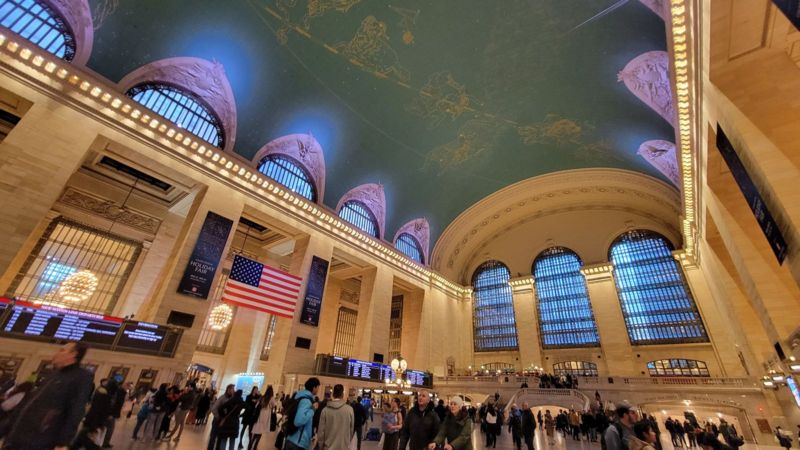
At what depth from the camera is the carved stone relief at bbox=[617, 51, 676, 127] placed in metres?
11.3

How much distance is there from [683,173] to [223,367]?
20.9 m

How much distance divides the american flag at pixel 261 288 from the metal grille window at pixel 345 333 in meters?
8.14

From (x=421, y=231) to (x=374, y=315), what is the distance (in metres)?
7.25

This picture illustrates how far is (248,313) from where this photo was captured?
1700cm

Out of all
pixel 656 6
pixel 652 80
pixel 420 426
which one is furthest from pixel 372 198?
pixel 420 426

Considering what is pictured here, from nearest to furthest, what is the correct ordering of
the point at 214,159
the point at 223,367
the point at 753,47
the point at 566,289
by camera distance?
the point at 753,47, the point at 214,159, the point at 223,367, the point at 566,289

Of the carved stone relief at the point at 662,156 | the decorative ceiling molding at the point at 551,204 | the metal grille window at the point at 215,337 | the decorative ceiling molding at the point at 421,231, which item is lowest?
the metal grille window at the point at 215,337

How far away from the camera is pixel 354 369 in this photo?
47.9ft

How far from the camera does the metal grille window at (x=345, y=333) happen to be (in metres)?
20.8

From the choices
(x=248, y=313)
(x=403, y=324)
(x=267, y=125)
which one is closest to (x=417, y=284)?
(x=403, y=324)

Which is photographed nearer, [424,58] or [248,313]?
[424,58]

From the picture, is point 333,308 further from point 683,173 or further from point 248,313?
point 683,173

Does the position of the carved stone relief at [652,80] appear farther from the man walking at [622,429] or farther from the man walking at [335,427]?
the man walking at [335,427]

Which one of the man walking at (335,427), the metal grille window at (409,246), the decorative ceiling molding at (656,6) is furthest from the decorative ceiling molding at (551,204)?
the man walking at (335,427)
